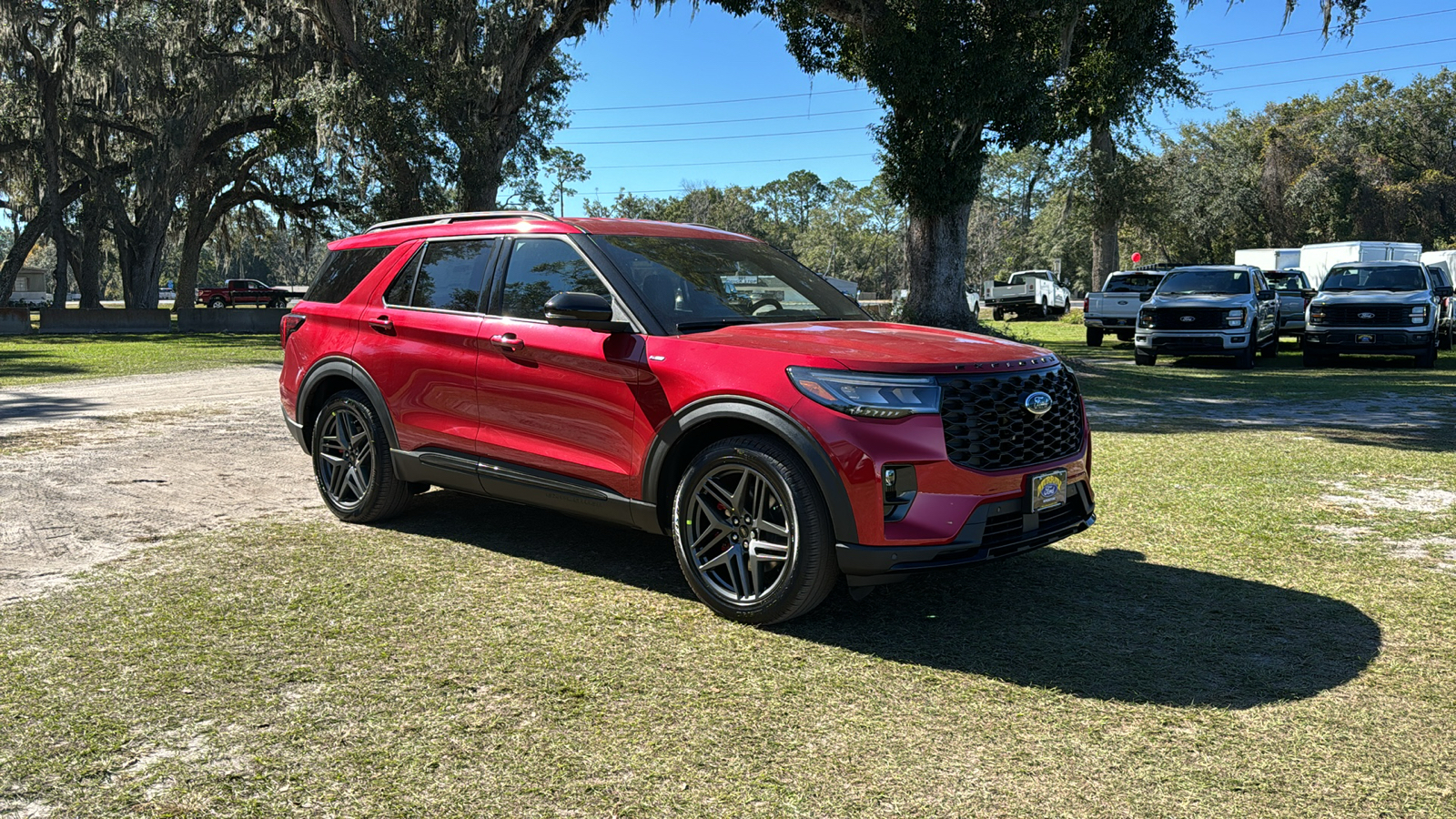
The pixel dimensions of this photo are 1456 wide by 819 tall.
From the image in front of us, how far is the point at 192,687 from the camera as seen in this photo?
3.97 m

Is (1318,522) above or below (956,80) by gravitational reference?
below

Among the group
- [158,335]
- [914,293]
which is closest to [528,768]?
[914,293]

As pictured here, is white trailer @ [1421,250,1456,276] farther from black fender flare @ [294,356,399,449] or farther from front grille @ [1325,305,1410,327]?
black fender flare @ [294,356,399,449]

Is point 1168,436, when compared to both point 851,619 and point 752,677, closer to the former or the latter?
point 851,619

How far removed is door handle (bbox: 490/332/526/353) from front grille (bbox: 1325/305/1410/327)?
1801cm

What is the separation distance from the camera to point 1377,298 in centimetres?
1886

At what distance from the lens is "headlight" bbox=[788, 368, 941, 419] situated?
437 cm

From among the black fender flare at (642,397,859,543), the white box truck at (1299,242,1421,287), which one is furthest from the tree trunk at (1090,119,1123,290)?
the black fender flare at (642,397,859,543)

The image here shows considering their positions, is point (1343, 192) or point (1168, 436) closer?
Answer: point (1168, 436)

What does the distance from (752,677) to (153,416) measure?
32.1ft

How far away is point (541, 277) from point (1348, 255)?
33880mm

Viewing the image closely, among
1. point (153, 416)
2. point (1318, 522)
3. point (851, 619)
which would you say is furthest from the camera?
point (153, 416)

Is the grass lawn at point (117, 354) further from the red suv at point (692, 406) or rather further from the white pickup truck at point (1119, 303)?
the white pickup truck at point (1119, 303)

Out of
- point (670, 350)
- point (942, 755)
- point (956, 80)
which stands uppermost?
point (956, 80)
